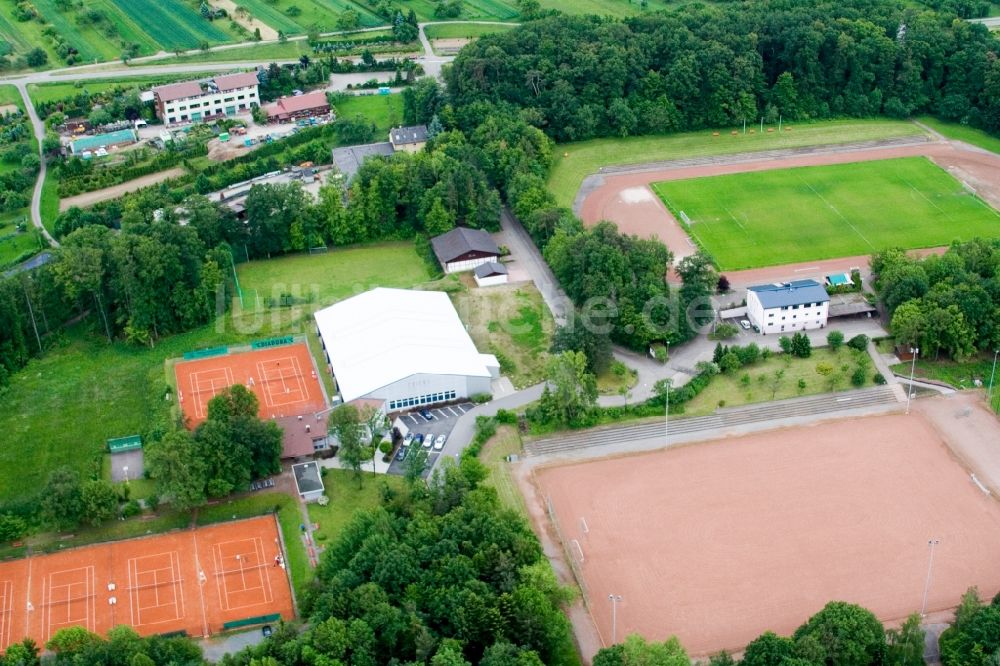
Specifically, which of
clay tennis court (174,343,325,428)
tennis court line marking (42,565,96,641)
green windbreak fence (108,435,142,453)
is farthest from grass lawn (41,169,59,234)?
tennis court line marking (42,565,96,641)

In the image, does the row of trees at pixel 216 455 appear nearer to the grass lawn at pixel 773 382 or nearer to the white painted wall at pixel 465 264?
the white painted wall at pixel 465 264

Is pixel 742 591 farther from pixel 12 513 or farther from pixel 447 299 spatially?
pixel 12 513

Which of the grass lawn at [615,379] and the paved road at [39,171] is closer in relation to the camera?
the grass lawn at [615,379]

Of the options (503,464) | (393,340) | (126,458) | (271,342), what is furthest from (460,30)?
(126,458)

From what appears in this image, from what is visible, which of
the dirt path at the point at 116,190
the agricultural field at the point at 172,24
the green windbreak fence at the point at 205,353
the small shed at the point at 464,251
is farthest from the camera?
the agricultural field at the point at 172,24

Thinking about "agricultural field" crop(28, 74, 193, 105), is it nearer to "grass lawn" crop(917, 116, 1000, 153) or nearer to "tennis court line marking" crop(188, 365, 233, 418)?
"tennis court line marking" crop(188, 365, 233, 418)

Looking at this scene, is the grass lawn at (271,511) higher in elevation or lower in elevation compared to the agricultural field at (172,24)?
lower

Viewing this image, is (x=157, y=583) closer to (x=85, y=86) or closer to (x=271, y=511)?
(x=271, y=511)

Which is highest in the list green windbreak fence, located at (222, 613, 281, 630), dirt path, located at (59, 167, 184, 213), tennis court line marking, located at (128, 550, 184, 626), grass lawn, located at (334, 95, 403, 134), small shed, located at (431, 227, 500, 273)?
grass lawn, located at (334, 95, 403, 134)

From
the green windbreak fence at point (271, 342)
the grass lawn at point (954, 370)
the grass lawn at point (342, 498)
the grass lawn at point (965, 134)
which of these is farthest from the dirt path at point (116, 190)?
the grass lawn at point (965, 134)
